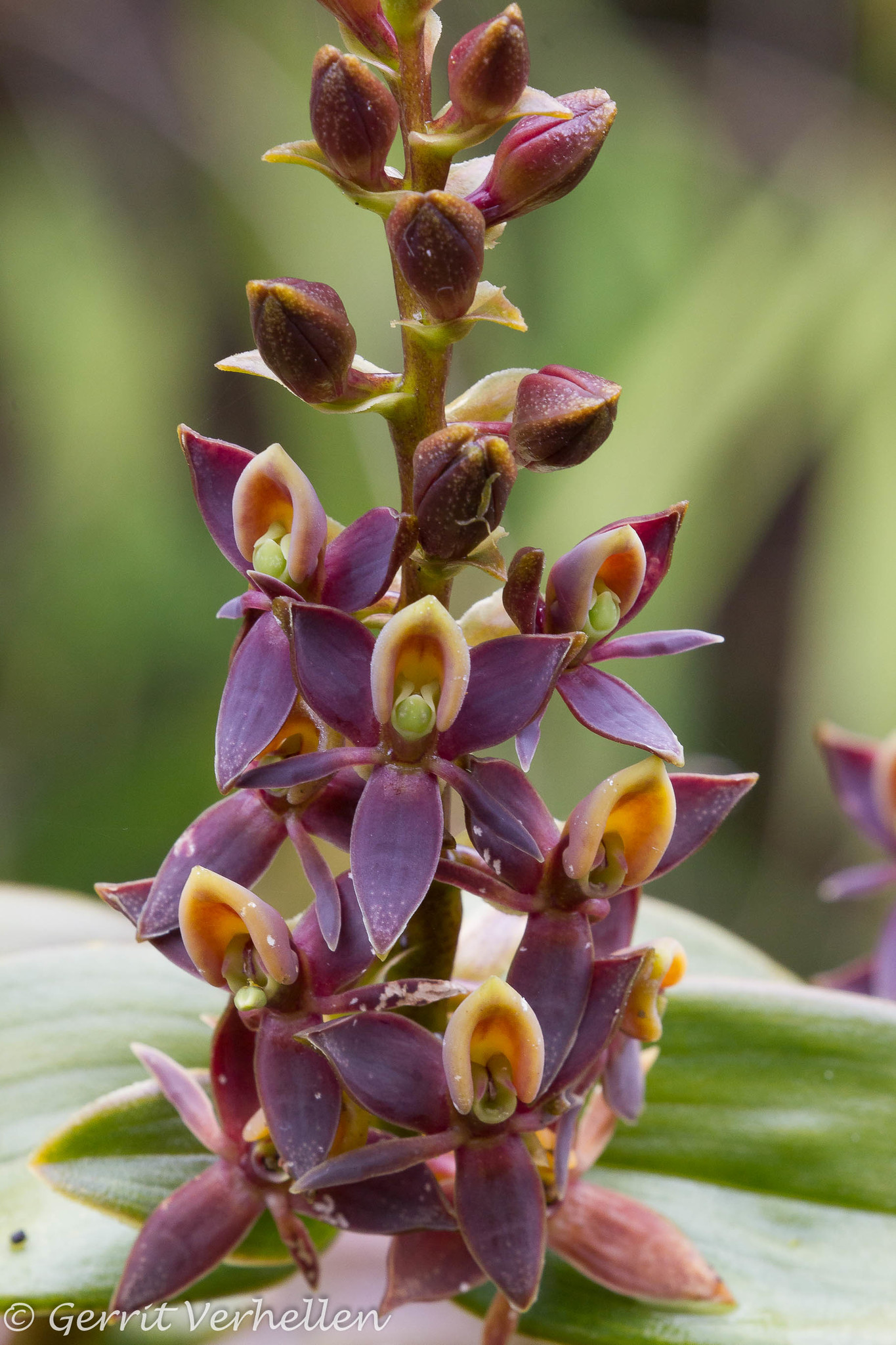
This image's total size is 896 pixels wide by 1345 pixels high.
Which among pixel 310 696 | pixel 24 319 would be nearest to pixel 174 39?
pixel 24 319

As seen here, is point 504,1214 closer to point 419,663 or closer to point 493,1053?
point 493,1053

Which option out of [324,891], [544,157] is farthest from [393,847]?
[544,157]

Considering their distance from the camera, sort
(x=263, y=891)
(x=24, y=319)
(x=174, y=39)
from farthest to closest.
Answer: (x=174, y=39) → (x=24, y=319) → (x=263, y=891)

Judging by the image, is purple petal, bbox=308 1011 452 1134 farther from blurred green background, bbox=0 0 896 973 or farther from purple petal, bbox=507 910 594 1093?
blurred green background, bbox=0 0 896 973

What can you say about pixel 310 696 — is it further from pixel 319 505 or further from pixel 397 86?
pixel 397 86

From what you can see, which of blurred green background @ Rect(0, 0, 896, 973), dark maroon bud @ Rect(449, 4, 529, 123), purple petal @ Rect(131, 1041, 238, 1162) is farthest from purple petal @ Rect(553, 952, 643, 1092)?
blurred green background @ Rect(0, 0, 896, 973)
